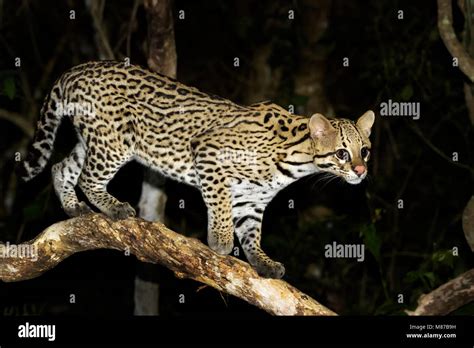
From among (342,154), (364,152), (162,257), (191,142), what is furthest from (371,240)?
(162,257)

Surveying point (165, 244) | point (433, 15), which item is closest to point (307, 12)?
point (433, 15)

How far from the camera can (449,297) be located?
798 centimetres

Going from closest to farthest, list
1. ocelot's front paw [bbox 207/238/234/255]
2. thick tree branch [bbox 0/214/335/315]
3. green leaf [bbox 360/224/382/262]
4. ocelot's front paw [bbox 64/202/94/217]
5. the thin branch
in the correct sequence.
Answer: thick tree branch [bbox 0/214/335/315] < ocelot's front paw [bbox 207/238/234/255] < ocelot's front paw [bbox 64/202/94/217] < green leaf [bbox 360/224/382/262] < the thin branch

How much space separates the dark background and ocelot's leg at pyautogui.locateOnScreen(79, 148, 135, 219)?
2.16 meters

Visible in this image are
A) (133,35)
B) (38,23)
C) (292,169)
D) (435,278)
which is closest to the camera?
(292,169)

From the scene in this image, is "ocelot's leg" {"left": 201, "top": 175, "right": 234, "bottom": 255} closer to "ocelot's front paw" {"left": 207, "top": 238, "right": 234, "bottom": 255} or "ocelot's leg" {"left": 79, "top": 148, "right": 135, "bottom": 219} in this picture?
"ocelot's front paw" {"left": 207, "top": 238, "right": 234, "bottom": 255}

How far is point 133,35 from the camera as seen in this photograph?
12430 millimetres

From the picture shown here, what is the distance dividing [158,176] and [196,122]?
176 cm

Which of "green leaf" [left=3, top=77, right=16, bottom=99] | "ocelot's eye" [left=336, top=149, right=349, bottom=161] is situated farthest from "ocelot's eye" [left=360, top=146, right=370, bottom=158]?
"green leaf" [left=3, top=77, right=16, bottom=99]

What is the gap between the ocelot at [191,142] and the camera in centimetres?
801

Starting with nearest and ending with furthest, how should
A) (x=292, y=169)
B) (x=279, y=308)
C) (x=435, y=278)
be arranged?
(x=279, y=308) < (x=292, y=169) < (x=435, y=278)

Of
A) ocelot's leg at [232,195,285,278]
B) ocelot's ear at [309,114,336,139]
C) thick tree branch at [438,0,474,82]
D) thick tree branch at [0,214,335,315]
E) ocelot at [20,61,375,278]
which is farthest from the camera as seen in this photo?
thick tree branch at [438,0,474,82]

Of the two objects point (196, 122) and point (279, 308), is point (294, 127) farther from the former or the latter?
point (279, 308)

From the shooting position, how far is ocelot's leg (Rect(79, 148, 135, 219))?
27.3ft
